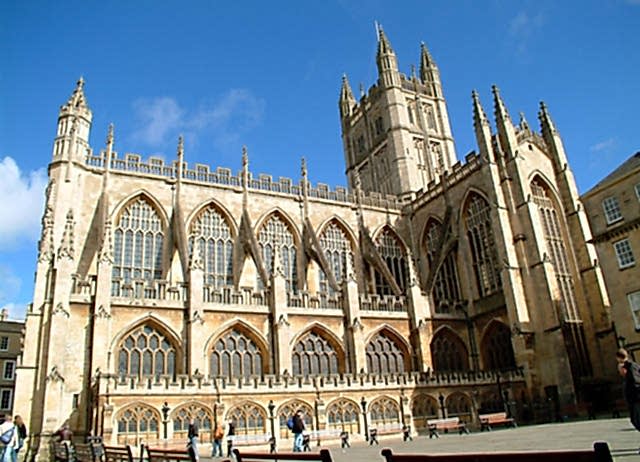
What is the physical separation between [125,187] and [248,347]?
11635 millimetres

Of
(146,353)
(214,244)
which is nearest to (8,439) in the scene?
(146,353)

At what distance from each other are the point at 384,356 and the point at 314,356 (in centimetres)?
417

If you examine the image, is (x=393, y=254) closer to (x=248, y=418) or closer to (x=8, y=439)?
(x=248, y=418)

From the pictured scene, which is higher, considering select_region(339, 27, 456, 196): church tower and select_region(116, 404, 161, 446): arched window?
select_region(339, 27, 456, 196): church tower

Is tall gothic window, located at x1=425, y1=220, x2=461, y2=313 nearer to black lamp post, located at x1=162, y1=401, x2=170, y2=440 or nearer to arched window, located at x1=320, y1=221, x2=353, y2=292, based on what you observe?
arched window, located at x1=320, y1=221, x2=353, y2=292

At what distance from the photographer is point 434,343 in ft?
99.7

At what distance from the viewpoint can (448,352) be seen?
100 ft

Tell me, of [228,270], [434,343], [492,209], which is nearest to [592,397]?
[434,343]

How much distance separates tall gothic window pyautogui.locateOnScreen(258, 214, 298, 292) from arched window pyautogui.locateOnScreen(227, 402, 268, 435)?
432 inches

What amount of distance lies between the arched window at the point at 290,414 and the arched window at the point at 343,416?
0.85m

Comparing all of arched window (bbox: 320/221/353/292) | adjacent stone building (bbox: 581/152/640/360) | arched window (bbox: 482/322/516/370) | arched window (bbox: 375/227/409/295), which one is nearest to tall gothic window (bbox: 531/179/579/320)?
arched window (bbox: 482/322/516/370)

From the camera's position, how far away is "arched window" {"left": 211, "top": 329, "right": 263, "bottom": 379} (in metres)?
25.1

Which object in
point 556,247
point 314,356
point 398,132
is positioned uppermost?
point 398,132

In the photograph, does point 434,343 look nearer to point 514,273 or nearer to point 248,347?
point 514,273
